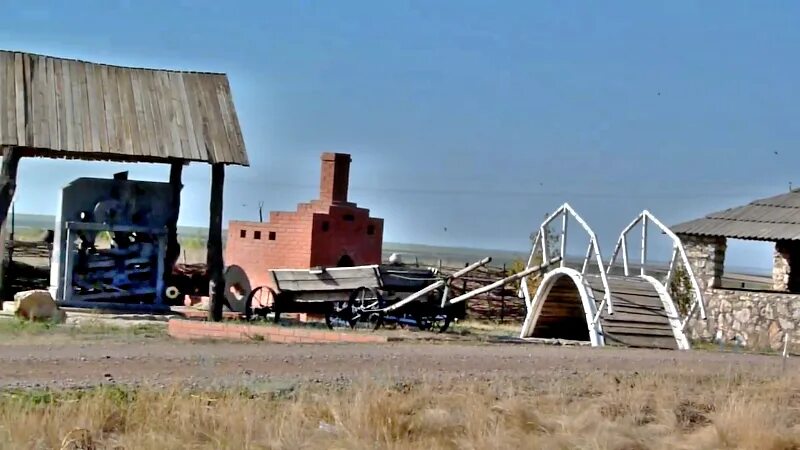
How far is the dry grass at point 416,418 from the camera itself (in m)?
11.4

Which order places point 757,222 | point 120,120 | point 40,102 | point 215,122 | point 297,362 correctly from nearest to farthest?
point 297,362, point 40,102, point 120,120, point 215,122, point 757,222

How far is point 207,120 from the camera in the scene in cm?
2633

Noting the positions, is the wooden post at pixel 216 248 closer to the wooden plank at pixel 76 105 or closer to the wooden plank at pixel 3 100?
the wooden plank at pixel 76 105

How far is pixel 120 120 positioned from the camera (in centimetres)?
2570

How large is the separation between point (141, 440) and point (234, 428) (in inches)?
33.9

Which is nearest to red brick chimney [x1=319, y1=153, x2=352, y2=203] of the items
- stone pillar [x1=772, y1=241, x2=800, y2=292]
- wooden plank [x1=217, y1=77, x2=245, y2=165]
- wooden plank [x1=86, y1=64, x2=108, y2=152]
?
wooden plank [x1=217, y1=77, x2=245, y2=165]

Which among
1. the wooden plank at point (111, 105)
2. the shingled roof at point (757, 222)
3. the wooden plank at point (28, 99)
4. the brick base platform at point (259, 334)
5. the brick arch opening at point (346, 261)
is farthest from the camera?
the brick arch opening at point (346, 261)

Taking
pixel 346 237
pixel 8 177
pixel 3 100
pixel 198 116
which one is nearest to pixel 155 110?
pixel 198 116

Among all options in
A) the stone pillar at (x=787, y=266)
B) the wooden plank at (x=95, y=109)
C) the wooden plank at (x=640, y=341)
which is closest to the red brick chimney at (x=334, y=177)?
the wooden plank at (x=95, y=109)

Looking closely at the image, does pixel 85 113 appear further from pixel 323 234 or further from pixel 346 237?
pixel 346 237

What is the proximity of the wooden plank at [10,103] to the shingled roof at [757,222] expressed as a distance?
1347 cm

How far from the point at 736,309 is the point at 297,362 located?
46.0ft

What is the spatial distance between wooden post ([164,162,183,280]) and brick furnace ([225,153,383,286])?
4.62 meters

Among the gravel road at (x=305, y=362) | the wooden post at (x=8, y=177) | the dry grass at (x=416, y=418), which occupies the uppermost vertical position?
the wooden post at (x=8, y=177)
